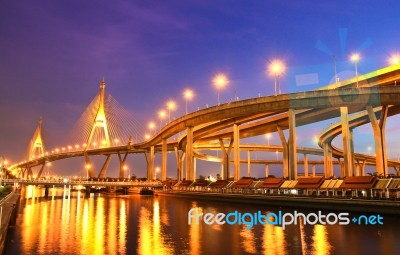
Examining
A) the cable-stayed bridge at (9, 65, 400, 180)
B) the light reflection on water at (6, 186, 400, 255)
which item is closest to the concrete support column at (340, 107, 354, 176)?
the cable-stayed bridge at (9, 65, 400, 180)

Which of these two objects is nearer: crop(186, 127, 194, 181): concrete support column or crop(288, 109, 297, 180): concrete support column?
crop(288, 109, 297, 180): concrete support column

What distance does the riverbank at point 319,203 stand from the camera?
28.1 meters

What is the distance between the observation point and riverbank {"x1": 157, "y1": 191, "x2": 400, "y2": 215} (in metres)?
28.1

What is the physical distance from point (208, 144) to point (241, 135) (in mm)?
37171

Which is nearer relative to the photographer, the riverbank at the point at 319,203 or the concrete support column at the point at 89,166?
the riverbank at the point at 319,203

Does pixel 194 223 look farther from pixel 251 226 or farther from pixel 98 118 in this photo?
pixel 98 118

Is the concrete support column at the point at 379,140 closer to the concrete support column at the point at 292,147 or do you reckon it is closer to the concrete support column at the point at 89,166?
the concrete support column at the point at 292,147

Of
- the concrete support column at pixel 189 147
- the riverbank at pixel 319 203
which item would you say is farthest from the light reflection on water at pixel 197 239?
the concrete support column at pixel 189 147

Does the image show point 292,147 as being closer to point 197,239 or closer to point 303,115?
point 303,115

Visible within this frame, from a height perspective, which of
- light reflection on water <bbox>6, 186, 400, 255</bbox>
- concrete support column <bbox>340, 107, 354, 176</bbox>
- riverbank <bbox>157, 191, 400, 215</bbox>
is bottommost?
light reflection on water <bbox>6, 186, 400, 255</bbox>

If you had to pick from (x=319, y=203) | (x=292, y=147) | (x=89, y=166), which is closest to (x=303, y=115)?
(x=292, y=147)

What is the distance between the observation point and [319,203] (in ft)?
111

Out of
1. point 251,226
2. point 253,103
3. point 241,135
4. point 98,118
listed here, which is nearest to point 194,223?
point 251,226

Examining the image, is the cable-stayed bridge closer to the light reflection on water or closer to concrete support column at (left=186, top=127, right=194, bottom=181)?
concrete support column at (left=186, top=127, right=194, bottom=181)
